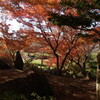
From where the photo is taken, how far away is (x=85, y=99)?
19.4 feet

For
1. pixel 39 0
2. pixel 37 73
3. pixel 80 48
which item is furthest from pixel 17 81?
pixel 80 48

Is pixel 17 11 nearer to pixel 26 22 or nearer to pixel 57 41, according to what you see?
pixel 26 22

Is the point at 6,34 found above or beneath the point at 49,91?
above

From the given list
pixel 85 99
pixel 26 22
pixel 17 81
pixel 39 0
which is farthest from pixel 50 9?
pixel 85 99

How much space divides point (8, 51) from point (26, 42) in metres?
2.71

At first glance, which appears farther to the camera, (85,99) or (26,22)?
(26,22)

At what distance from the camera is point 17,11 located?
8.56 meters

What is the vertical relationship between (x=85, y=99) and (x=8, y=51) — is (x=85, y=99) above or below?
below

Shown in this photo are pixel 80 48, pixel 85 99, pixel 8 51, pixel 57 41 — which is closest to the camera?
pixel 85 99

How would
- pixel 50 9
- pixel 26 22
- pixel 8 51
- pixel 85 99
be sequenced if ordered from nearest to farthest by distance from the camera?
pixel 85 99
pixel 50 9
pixel 26 22
pixel 8 51

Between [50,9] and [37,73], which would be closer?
[37,73]

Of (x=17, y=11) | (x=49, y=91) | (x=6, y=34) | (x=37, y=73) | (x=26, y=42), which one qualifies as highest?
(x=17, y=11)

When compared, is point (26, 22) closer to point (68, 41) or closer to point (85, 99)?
point (68, 41)

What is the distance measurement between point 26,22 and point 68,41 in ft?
14.2
